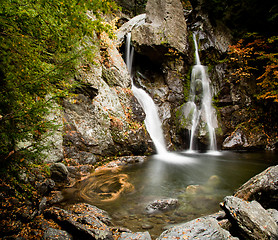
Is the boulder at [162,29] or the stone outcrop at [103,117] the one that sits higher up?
the boulder at [162,29]

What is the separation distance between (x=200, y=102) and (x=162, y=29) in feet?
20.8

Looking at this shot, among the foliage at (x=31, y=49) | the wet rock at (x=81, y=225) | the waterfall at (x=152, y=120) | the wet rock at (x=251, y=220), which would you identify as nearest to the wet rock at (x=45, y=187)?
the wet rock at (x=81, y=225)

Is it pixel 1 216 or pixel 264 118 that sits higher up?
pixel 264 118

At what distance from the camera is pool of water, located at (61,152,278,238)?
3408 millimetres

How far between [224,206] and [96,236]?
7.71 ft

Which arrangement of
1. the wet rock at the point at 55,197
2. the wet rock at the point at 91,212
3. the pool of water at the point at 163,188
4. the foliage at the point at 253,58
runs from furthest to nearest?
the foliage at the point at 253,58
the wet rock at the point at 55,197
the pool of water at the point at 163,188
the wet rock at the point at 91,212

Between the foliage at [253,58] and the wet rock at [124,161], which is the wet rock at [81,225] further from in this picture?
the foliage at [253,58]

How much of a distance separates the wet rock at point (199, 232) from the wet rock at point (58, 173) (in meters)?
3.61

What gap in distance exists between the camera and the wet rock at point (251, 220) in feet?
7.73

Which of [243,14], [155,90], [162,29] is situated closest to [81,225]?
[155,90]

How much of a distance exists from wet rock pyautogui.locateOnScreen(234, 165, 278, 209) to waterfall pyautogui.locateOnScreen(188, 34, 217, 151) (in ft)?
23.2

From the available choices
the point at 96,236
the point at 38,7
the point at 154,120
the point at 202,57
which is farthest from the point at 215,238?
the point at 202,57

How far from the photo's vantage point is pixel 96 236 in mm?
2492

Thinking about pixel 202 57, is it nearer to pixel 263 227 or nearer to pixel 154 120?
pixel 154 120
